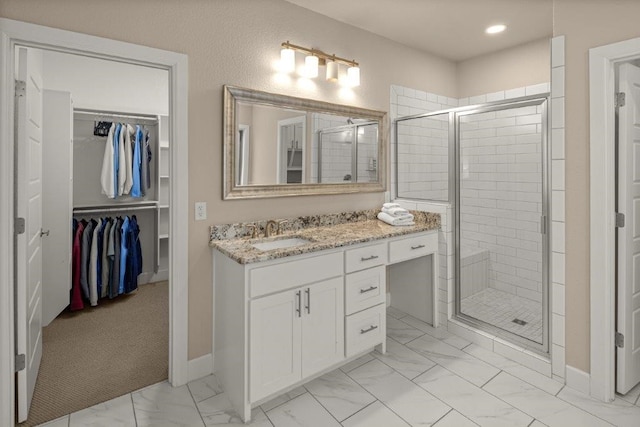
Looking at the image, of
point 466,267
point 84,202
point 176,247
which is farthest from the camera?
point 84,202

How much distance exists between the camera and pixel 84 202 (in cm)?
388

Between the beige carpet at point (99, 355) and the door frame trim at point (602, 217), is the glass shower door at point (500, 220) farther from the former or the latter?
the beige carpet at point (99, 355)

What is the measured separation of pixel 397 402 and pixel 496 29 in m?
3.17

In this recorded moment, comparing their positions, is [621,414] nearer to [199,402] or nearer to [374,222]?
[374,222]

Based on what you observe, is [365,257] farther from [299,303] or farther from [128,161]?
[128,161]

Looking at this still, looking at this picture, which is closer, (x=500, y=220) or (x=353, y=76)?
(x=353, y=76)

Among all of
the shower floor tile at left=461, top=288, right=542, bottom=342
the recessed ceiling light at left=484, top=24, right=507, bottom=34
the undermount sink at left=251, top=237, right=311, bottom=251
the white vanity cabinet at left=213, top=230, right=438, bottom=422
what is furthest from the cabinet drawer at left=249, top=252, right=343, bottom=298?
the recessed ceiling light at left=484, top=24, right=507, bottom=34

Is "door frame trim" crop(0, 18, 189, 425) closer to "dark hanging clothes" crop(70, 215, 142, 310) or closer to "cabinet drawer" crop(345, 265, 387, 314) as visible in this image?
"cabinet drawer" crop(345, 265, 387, 314)

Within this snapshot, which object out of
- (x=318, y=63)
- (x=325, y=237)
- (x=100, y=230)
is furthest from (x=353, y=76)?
(x=100, y=230)

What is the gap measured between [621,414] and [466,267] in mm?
1396

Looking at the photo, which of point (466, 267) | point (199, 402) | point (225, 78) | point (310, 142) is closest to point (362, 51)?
point (310, 142)

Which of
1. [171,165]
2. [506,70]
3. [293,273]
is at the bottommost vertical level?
[293,273]

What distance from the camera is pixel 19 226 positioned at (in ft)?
5.81

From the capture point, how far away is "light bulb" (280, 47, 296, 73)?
2.53m
